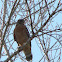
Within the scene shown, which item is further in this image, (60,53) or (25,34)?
(25,34)

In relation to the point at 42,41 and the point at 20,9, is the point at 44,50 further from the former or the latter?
the point at 20,9

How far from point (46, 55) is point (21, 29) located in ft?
3.95

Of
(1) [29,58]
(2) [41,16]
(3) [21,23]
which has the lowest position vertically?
(1) [29,58]

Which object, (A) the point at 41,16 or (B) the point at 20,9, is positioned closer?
(A) the point at 41,16

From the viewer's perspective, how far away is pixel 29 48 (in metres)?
4.48

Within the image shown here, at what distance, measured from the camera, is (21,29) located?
454 centimetres

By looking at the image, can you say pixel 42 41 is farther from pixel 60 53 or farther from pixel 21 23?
pixel 21 23

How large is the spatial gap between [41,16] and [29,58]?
1289 mm

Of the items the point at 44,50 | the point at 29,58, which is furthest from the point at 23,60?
the point at 44,50

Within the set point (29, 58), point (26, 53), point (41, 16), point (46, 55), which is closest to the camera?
point (41, 16)

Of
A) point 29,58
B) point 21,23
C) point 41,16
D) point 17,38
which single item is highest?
point 41,16

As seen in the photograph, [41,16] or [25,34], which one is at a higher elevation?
[41,16]

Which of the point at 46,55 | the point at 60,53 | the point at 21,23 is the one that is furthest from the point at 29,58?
the point at 21,23

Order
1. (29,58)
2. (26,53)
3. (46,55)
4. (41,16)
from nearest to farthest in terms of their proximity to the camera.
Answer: (41,16)
(46,55)
(29,58)
(26,53)
